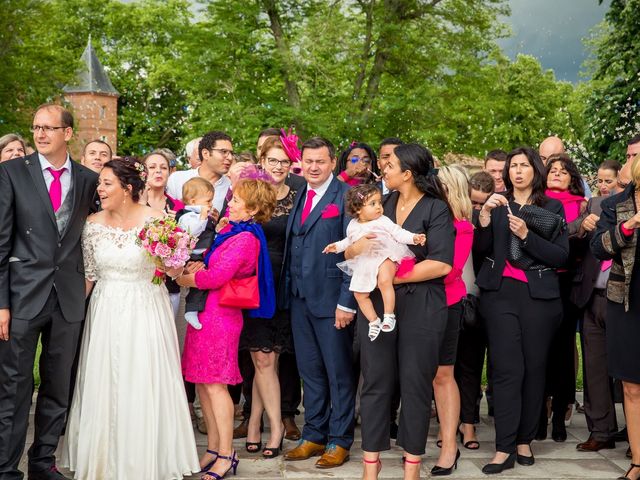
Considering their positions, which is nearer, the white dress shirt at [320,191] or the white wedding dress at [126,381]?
the white wedding dress at [126,381]

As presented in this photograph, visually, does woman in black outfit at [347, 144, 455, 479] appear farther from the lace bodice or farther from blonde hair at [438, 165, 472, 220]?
the lace bodice

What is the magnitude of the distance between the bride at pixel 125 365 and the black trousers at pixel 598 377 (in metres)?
3.32

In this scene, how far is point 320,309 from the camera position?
606 cm

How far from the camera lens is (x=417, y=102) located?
23.7m

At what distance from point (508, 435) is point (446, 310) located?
134 centimetres

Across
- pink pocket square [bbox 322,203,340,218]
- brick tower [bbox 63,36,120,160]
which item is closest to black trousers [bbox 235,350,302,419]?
pink pocket square [bbox 322,203,340,218]

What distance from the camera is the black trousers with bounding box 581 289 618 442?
6.62 meters

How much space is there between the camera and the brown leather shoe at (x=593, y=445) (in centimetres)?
659

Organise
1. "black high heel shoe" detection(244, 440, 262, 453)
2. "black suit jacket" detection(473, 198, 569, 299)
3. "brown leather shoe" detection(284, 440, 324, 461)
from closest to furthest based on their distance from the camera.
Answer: "black suit jacket" detection(473, 198, 569, 299) → "brown leather shoe" detection(284, 440, 324, 461) → "black high heel shoe" detection(244, 440, 262, 453)

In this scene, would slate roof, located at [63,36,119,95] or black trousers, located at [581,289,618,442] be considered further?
slate roof, located at [63,36,119,95]

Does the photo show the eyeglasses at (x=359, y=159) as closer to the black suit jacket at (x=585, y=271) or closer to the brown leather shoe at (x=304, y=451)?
the black suit jacket at (x=585, y=271)

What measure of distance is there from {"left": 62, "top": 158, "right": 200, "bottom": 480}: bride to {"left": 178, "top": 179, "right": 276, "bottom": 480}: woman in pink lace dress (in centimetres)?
18

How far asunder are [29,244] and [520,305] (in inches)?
139

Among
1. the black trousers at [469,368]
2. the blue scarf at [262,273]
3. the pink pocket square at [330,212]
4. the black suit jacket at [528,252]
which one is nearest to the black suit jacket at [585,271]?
the black suit jacket at [528,252]
